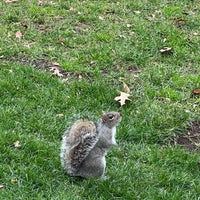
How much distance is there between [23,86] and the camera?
19.6 feet

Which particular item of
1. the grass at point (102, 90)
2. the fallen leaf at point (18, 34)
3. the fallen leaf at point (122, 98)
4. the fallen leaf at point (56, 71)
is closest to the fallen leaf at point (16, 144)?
the grass at point (102, 90)

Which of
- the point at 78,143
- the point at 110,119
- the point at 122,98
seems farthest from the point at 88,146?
the point at 122,98

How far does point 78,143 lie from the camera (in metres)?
4.43

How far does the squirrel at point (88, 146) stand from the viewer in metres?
4.45

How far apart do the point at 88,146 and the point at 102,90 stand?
1.66 meters

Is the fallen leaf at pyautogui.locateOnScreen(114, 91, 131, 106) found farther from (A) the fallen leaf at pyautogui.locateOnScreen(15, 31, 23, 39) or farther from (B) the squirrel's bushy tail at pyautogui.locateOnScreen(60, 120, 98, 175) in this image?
(A) the fallen leaf at pyautogui.locateOnScreen(15, 31, 23, 39)

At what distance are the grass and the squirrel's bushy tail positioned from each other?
202 mm

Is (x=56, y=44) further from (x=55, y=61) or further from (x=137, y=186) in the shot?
(x=137, y=186)

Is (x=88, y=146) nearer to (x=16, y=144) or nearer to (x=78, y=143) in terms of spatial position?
(x=78, y=143)

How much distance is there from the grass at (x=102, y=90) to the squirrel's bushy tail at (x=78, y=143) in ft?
0.66

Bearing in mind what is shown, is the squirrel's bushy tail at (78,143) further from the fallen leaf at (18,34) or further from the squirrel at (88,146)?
the fallen leaf at (18,34)

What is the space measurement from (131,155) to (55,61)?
2079mm

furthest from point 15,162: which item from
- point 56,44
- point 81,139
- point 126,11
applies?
point 126,11

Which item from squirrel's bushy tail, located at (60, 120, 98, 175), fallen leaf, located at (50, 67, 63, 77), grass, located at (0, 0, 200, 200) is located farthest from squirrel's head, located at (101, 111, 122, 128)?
fallen leaf, located at (50, 67, 63, 77)
